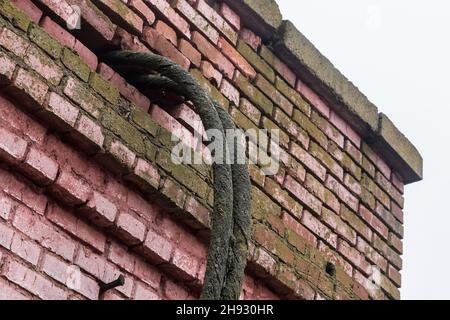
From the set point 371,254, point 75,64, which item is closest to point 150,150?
point 75,64

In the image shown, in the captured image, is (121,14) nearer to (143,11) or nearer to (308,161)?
(143,11)

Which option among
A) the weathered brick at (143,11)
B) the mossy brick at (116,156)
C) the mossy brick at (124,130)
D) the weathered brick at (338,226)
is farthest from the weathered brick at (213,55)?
the weathered brick at (338,226)

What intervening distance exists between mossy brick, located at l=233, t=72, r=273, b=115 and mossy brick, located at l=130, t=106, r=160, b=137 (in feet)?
1.94

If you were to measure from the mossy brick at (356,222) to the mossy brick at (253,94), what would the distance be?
640 mm

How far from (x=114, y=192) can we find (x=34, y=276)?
42 centimetres

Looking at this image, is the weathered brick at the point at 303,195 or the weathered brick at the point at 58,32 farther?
the weathered brick at the point at 303,195

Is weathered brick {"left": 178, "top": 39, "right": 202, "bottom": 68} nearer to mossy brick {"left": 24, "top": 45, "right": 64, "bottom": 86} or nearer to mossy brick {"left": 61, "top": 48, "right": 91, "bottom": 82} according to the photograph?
mossy brick {"left": 61, "top": 48, "right": 91, "bottom": 82}

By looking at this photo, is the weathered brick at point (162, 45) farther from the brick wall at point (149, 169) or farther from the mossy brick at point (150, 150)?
the mossy brick at point (150, 150)

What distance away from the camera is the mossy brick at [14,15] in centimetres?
217

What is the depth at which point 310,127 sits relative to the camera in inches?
133

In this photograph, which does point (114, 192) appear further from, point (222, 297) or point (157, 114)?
point (222, 297)

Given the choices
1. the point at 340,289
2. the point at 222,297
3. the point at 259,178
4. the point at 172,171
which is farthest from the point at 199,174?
the point at 340,289

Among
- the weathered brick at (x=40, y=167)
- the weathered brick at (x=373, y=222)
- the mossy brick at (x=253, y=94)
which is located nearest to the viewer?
the weathered brick at (x=40, y=167)

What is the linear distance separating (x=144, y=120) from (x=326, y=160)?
1.17 meters
